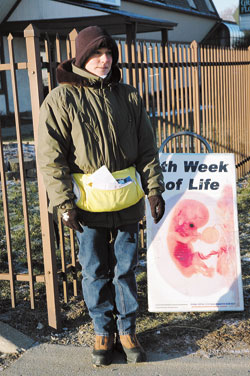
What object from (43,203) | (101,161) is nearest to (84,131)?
(101,161)

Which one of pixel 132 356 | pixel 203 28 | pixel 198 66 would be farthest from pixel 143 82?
pixel 203 28

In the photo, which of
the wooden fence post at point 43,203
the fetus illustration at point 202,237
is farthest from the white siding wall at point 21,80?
the fetus illustration at point 202,237

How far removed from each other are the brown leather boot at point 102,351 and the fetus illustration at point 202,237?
2.63 ft

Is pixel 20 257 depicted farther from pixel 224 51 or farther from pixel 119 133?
pixel 224 51

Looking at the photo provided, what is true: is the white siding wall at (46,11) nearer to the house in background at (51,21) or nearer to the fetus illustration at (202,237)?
the house in background at (51,21)

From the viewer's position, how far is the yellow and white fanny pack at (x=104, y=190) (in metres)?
2.96

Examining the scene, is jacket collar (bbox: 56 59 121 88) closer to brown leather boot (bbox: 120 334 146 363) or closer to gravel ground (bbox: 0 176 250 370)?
brown leather boot (bbox: 120 334 146 363)

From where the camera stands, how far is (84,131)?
115 inches

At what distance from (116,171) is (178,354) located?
124 cm

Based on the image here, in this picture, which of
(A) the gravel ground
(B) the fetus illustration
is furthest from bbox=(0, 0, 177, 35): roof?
(A) the gravel ground

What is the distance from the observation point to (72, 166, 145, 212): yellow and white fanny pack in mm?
2955

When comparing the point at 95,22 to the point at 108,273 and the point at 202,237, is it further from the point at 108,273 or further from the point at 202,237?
the point at 108,273

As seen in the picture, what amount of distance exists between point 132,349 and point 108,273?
1.58 feet

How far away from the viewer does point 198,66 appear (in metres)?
6.27
